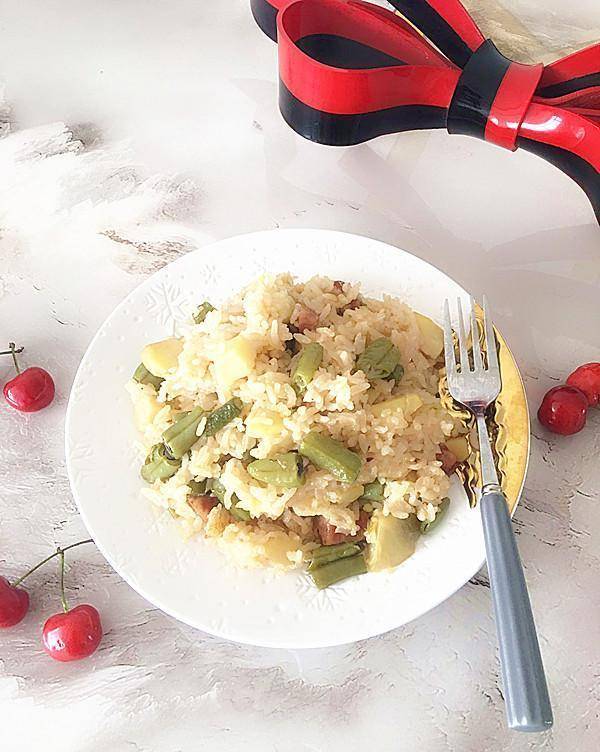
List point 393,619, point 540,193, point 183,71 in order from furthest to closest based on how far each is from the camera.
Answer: point 183,71 < point 540,193 < point 393,619

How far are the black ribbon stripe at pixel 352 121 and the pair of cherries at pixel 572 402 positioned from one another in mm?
650

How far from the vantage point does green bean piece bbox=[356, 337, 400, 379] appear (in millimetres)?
1568

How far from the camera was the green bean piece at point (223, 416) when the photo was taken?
5.07 feet

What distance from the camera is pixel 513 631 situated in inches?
48.3

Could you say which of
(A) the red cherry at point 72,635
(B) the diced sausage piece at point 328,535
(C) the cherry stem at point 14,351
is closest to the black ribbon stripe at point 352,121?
(C) the cherry stem at point 14,351

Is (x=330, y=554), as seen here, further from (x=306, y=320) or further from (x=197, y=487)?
(x=306, y=320)

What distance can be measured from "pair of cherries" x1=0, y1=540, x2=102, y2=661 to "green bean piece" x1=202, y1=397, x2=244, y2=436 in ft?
1.32

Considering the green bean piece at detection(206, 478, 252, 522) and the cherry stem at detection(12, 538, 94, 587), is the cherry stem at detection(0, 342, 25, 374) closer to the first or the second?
the cherry stem at detection(12, 538, 94, 587)

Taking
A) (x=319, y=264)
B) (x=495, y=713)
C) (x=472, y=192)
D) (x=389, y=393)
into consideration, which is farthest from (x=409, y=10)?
(x=495, y=713)

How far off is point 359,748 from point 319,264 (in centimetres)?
94

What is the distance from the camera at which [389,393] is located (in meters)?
1.58

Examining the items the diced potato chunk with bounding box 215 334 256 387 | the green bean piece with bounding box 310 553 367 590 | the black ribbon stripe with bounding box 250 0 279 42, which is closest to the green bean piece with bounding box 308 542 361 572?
the green bean piece with bounding box 310 553 367 590

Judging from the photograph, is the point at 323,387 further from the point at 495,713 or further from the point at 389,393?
the point at 495,713

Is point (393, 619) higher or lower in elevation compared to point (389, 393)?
lower
